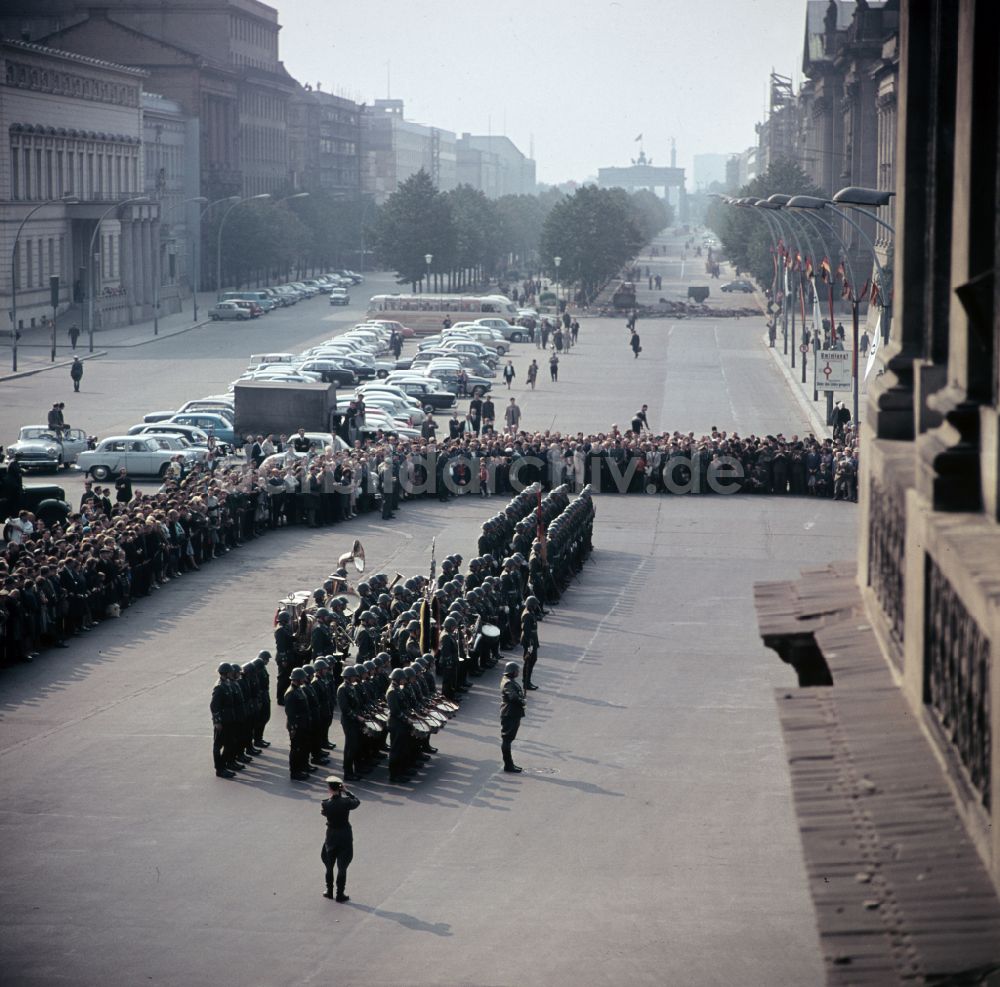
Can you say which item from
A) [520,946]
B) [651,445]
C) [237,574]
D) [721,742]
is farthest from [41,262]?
[520,946]

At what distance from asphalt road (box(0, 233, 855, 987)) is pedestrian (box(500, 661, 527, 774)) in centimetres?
31

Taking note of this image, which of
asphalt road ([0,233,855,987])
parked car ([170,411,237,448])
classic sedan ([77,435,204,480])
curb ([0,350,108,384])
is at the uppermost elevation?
curb ([0,350,108,384])

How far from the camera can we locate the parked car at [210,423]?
151 ft

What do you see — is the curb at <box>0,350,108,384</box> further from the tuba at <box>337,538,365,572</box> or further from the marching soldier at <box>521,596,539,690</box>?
the marching soldier at <box>521,596,539,690</box>

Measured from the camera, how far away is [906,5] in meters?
8.61

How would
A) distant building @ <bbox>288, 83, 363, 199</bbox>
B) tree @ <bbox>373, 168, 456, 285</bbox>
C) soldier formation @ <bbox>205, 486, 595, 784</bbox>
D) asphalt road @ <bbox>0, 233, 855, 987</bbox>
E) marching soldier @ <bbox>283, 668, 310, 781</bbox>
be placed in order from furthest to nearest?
distant building @ <bbox>288, 83, 363, 199</bbox>
tree @ <bbox>373, 168, 456, 285</bbox>
soldier formation @ <bbox>205, 486, 595, 784</bbox>
marching soldier @ <bbox>283, 668, 310, 781</bbox>
asphalt road @ <bbox>0, 233, 855, 987</bbox>

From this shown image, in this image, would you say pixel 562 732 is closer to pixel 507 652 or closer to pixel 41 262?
pixel 507 652

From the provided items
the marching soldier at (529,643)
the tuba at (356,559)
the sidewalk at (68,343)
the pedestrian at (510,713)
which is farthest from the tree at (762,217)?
the pedestrian at (510,713)

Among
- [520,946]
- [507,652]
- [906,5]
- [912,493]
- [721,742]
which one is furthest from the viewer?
[507,652]

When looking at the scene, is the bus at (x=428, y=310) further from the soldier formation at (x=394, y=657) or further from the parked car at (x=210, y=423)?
the soldier formation at (x=394, y=657)

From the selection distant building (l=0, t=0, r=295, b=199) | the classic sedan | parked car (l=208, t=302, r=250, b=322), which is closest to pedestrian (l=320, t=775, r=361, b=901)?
the classic sedan

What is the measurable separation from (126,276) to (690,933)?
8230cm

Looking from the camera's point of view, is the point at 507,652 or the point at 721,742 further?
the point at 507,652

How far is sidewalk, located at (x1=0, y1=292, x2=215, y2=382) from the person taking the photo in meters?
67.2
